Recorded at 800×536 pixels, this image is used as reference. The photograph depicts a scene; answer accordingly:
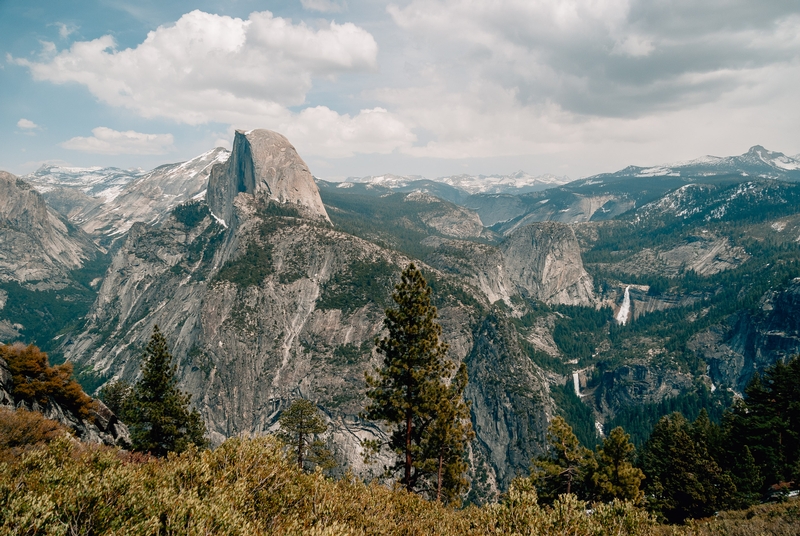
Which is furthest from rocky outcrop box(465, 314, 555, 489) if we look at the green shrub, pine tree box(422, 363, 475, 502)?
the green shrub

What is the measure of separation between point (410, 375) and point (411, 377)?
0.51 ft

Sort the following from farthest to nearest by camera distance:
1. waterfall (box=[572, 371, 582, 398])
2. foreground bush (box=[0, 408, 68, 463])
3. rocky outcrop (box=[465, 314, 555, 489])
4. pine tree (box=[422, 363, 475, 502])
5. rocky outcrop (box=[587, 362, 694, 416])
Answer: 1. waterfall (box=[572, 371, 582, 398])
2. rocky outcrop (box=[587, 362, 694, 416])
3. rocky outcrop (box=[465, 314, 555, 489])
4. pine tree (box=[422, 363, 475, 502])
5. foreground bush (box=[0, 408, 68, 463])

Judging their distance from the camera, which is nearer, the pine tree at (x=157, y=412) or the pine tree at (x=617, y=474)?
the pine tree at (x=617, y=474)

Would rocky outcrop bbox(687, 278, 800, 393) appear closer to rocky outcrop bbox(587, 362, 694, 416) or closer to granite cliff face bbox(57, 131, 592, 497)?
rocky outcrop bbox(587, 362, 694, 416)

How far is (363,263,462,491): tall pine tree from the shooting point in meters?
28.0

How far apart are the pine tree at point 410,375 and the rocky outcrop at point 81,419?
18.5 metres

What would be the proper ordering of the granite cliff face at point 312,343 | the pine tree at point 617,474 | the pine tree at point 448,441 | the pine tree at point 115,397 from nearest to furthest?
the pine tree at point 448,441 < the pine tree at point 617,474 < the pine tree at point 115,397 < the granite cliff face at point 312,343

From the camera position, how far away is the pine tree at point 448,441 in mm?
28125

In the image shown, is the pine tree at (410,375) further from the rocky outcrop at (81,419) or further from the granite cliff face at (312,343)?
the granite cliff face at (312,343)

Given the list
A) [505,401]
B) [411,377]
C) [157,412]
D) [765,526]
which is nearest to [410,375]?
[411,377]

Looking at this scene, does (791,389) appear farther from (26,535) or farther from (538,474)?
(26,535)

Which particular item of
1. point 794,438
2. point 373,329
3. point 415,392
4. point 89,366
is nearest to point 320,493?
point 415,392

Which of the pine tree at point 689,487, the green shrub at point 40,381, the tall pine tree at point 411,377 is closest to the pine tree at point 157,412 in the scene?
the green shrub at point 40,381

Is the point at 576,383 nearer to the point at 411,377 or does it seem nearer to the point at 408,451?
the point at 408,451
